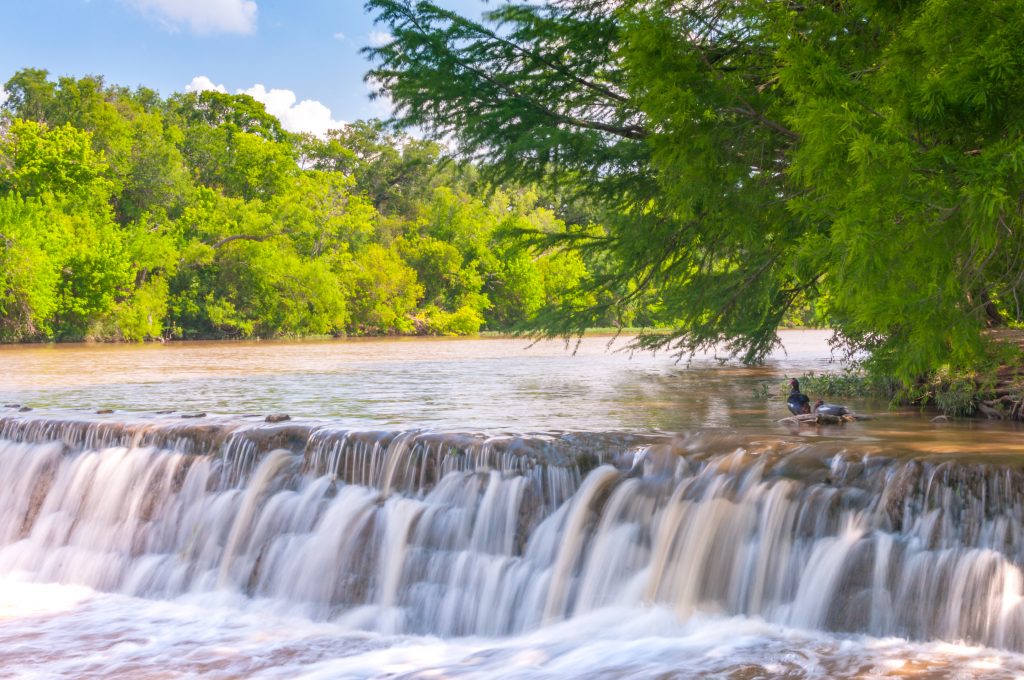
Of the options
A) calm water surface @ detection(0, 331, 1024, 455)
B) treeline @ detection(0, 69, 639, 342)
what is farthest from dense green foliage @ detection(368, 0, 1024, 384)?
treeline @ detection(0, 69, 639, 342)

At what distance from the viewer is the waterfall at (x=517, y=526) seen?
635cm

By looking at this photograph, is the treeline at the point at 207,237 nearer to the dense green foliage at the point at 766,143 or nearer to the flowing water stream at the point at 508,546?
the dense green foliage at the point at 766,143

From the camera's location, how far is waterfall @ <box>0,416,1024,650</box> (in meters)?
6.35

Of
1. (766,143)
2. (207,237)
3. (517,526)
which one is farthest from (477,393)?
(207,237)

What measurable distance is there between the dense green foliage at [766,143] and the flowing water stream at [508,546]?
1111mm

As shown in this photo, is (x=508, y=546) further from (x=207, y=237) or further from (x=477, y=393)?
(x=207, y=237)

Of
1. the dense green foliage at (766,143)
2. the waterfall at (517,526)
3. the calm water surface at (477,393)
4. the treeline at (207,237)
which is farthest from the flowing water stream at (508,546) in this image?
the treeline at (207,237)

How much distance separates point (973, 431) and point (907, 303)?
3.86 metres

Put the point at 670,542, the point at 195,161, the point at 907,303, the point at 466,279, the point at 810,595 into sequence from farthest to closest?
the point at 466,279 < the point at 195,161 < the point at 670,542 < the point at 810,595 < the point at 907,303

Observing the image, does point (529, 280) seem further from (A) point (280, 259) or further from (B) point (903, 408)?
(B) point (903, 408)

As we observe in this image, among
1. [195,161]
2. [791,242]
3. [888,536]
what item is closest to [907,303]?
[888,536]

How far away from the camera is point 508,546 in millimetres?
7617

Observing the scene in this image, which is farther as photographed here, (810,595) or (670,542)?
(670,542)

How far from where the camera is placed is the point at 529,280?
198 feet
